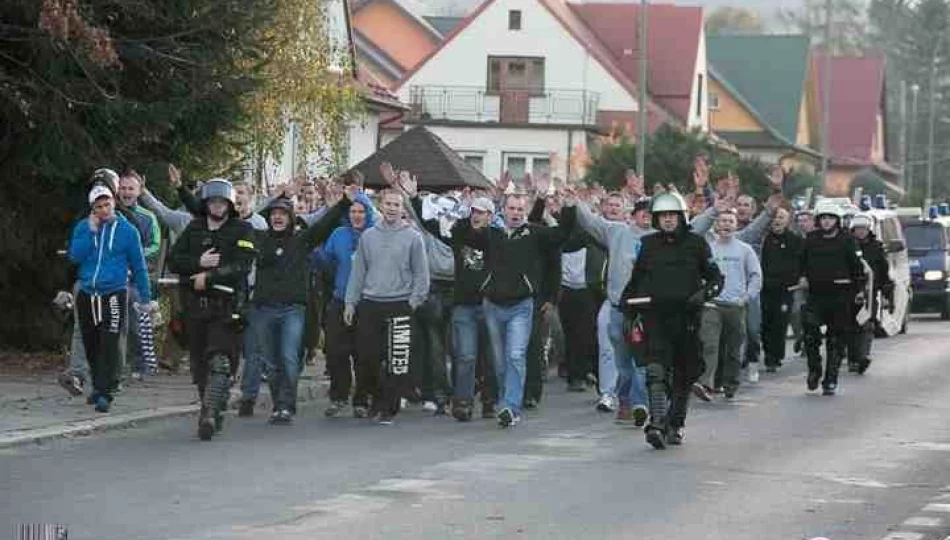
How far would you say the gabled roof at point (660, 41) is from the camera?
7400cm

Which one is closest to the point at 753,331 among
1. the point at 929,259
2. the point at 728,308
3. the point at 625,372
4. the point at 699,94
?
the point at 728,308

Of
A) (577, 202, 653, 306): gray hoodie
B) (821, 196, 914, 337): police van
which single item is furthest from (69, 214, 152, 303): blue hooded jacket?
(821, 196, 914, 337): police van

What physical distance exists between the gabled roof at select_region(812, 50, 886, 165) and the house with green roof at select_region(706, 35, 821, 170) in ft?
10.1

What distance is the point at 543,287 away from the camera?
18.5 meters

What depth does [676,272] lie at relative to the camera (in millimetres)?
15703

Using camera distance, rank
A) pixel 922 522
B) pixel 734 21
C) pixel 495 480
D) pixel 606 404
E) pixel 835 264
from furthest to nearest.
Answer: pixel 734 21
pixel 835 264
pixel 606 404
pixel 495 480
pixel 922 522

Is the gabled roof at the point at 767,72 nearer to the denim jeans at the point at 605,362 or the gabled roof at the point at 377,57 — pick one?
the gabled roof at the point at 377,57

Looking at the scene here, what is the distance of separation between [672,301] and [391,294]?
8.82 ft

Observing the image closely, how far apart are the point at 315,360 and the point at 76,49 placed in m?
5.45

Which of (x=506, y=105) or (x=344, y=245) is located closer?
(x=344, y=245)

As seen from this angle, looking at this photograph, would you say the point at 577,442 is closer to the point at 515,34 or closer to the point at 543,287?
the point at 543,287

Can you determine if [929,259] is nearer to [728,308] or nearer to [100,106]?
[728,308]

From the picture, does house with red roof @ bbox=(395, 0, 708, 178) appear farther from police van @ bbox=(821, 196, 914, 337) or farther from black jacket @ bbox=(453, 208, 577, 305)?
black jacket @ bbox=(453, 208, 577, 305)

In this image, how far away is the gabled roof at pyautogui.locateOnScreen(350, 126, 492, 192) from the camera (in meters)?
25.0
